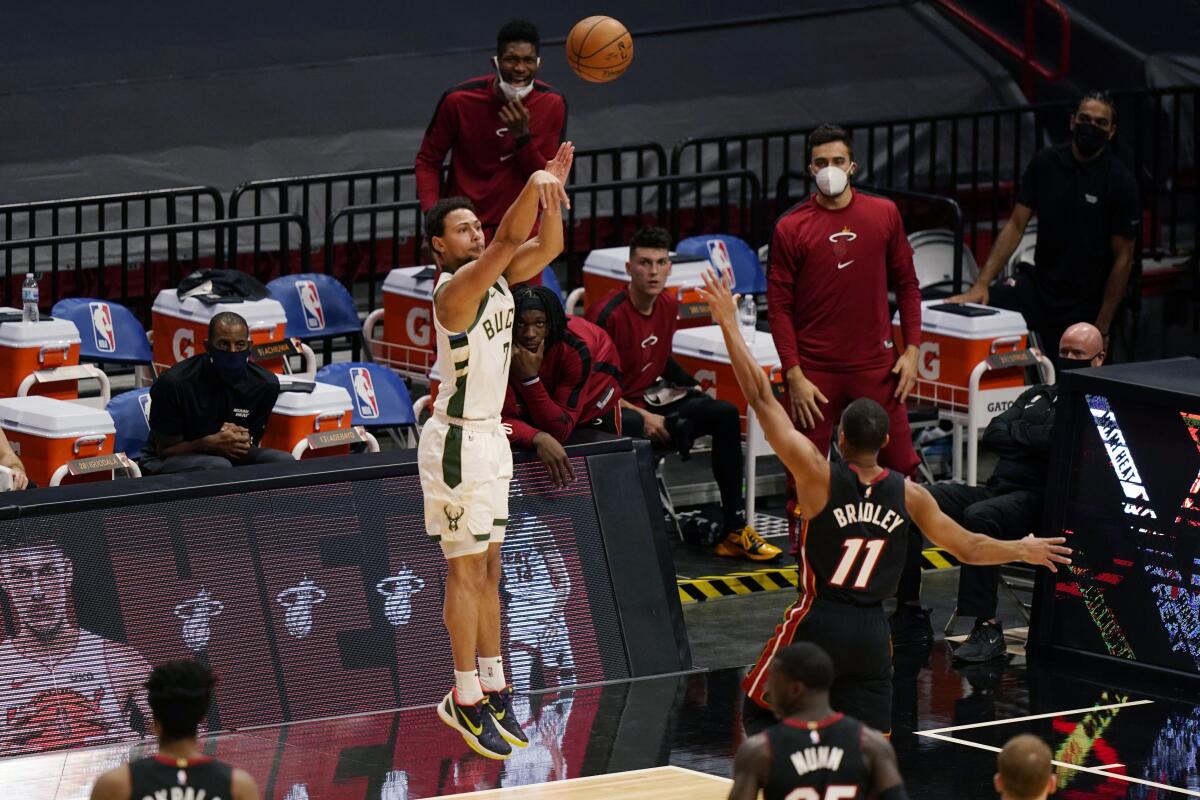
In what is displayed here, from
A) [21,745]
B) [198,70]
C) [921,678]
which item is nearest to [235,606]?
[21,745]

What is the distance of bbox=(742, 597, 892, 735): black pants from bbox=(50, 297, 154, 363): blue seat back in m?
6.00

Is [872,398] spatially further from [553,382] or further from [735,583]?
[553,382]

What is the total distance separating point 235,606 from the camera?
10.5 meters

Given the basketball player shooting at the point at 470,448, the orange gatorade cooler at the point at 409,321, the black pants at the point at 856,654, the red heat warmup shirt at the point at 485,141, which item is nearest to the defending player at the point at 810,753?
the black pants at the point at 856,654

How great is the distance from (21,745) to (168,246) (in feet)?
18.5

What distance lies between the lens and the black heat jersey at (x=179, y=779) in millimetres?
6332

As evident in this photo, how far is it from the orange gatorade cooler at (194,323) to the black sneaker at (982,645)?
4.22m

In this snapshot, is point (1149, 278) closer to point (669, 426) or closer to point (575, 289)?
point (575, 289)

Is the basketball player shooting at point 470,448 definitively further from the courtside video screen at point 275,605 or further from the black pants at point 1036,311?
the black pants at point 1036,311

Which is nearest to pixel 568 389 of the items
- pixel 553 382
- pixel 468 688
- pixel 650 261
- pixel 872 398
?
pixel 553 382

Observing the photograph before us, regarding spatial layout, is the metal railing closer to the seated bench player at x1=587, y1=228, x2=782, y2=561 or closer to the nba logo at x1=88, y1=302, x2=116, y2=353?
the nba logo at x1=88, y1=302, x2=116, y2=353

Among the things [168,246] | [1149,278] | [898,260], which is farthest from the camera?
[1149,278]

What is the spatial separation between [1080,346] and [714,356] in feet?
8.79

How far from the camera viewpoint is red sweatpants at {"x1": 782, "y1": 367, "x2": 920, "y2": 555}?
40.3 ft
